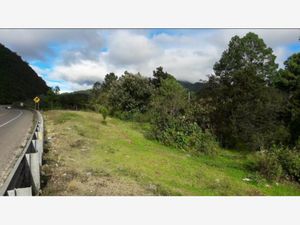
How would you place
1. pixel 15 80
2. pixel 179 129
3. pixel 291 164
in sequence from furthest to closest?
pixel 15 80 < pixel 179 129 < pixel 291 164

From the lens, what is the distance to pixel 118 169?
356 inches

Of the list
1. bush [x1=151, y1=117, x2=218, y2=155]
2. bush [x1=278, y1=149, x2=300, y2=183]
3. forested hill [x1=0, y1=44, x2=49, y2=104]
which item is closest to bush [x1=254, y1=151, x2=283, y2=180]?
bush [x1=278, y1=149, x2=300, y2=183]

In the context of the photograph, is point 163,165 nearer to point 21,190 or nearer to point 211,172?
point 211,172

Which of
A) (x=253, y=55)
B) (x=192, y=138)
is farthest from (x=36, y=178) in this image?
(x=253, y=55)

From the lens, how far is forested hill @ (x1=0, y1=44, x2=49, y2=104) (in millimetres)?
93812

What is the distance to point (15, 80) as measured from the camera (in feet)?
325

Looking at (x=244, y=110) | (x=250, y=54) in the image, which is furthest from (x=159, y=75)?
(x=244, y=110)

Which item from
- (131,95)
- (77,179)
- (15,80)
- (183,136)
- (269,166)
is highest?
(15,80)

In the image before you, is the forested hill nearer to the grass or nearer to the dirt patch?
the grass

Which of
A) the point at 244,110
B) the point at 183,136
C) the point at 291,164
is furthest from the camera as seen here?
the point at 244,110

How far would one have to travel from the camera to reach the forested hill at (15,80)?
93.8 metres

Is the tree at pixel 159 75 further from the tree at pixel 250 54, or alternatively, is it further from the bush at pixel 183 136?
the bush at pixel 183 136

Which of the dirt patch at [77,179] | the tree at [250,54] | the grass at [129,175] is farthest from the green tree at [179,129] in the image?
the tree at [250,54]

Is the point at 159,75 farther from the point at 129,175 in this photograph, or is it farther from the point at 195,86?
the point at 129,175
